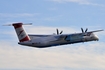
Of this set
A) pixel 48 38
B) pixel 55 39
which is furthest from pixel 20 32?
pixel 55 39

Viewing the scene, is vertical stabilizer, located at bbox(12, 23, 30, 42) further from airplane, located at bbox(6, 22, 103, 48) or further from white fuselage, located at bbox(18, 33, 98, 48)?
white fuselage, located at bbox(18, 33, 98, 48)

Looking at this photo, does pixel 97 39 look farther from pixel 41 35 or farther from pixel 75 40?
pixel 41 35

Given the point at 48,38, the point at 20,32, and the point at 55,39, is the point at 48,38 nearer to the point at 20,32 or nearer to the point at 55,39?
the point at 55,39

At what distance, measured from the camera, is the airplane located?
116125 millimetres

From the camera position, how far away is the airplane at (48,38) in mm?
116125

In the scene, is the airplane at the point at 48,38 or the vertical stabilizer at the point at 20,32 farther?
the vertical stabilizer at the point at 20,32

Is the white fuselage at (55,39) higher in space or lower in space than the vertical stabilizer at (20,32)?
lower

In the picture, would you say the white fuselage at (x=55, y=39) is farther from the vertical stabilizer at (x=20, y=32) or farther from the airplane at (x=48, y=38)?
the vertical stabilizer at (x=20, y=32)

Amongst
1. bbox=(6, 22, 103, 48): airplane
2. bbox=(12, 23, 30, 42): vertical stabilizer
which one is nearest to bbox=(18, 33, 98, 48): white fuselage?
bbox=(6, 22, 103, 48): airplane

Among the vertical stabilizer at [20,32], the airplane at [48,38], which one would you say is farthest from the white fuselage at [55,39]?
the vertical stabilizer at [20,32]

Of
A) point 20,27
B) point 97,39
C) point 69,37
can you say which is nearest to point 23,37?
point 20,27

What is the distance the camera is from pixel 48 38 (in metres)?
118

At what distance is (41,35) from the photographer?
121938 millimetres

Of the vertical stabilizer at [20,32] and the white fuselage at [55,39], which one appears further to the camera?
the vertical stabilizer at [20,32]
